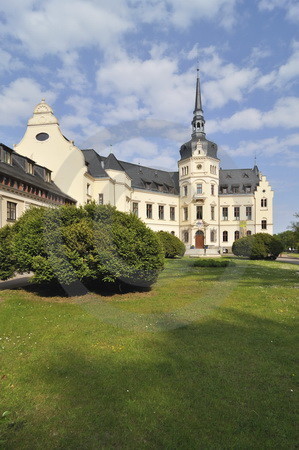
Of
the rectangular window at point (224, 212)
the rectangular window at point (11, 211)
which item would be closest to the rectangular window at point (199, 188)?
the rectangular window at point (224, 212)

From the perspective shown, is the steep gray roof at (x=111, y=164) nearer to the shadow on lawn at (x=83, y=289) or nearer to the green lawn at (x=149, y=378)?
the shadow on lawn at (x=83, y=289)

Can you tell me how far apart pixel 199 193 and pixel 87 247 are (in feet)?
155

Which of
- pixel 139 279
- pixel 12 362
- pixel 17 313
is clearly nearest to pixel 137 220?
pixel 139 279

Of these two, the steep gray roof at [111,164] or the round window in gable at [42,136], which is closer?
the round window in gable at [42,136]

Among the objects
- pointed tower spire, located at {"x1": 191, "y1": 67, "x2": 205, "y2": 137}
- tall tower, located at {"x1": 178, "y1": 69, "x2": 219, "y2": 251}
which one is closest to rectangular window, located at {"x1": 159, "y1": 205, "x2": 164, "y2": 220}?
tall tower, located at {"x1": 178, "y1": 69, "x2": 219, "y2": 251}

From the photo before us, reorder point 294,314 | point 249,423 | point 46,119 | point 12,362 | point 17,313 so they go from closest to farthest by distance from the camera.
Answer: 1. point 249,423
2. point 12,362
3. point 294,314
4. point 17,313
5. point 46,119

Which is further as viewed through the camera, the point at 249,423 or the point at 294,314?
the point at 294,314

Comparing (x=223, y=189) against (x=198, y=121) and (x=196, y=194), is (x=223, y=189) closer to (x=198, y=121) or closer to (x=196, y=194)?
(x=196, y=194)

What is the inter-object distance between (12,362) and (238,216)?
5954cm

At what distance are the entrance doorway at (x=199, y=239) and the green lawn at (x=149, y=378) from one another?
153ft

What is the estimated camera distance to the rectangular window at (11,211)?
88.9 ft

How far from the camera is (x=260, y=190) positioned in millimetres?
61156

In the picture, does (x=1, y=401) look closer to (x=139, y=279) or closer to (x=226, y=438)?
(x=226, y=438)

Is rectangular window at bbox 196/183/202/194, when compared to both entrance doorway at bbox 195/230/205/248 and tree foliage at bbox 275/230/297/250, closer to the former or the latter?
entrance doorway at bbox 195/230/205/248
